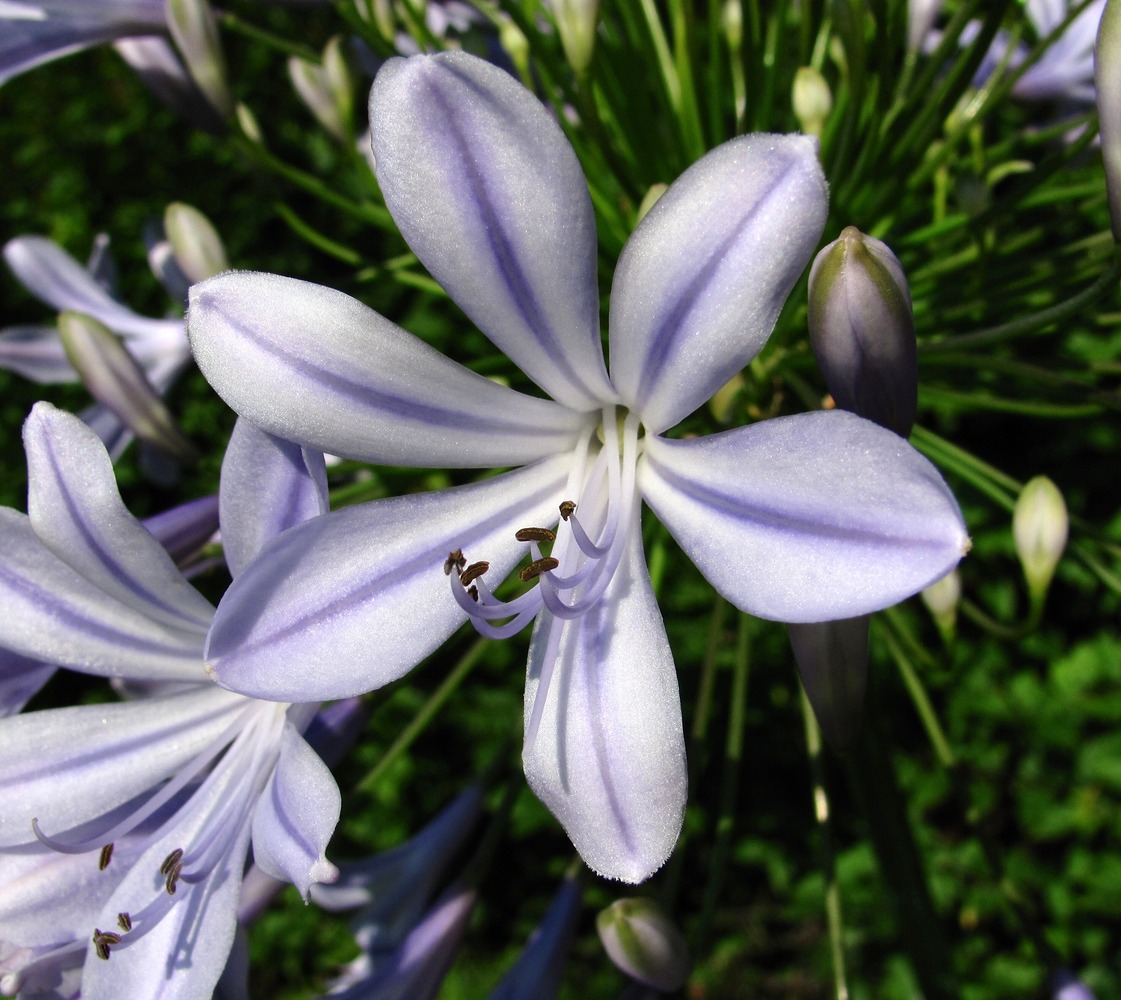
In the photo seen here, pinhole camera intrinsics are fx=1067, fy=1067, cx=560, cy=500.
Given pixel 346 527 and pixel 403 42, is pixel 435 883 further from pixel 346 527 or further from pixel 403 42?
pixel 403 42

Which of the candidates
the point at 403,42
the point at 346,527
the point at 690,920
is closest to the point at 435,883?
the point at 346,527

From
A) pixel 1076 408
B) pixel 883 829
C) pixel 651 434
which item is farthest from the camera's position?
pixel 883 829

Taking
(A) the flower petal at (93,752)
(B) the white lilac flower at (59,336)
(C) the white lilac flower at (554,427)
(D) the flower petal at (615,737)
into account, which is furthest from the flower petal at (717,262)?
(B) the white lilac flower at (59,336)

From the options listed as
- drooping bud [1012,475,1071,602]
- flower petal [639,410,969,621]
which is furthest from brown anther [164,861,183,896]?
drooping bud [1012,475,1071,602]

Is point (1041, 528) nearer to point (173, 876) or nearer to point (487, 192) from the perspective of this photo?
point (487, 192)

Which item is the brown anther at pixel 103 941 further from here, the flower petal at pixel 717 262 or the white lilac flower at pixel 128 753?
the flower petal at pixel 717 262

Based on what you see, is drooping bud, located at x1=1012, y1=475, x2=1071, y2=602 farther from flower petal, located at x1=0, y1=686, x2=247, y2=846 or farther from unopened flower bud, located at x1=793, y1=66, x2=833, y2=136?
flower petal, located at x1=0, y1=686, x2=247, y2=846
